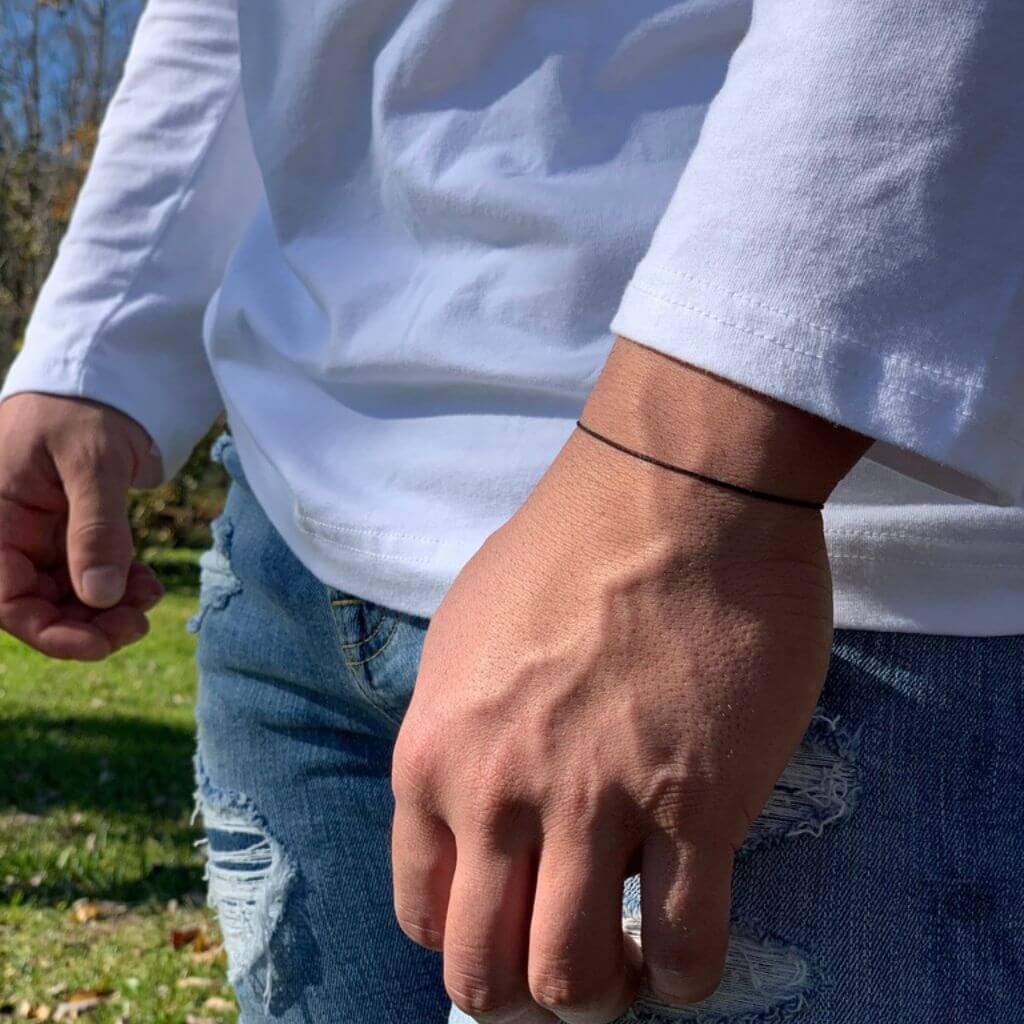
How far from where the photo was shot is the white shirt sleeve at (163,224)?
152cm

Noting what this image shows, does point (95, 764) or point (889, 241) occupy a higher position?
point (889, 241)

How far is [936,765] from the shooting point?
2.69ft

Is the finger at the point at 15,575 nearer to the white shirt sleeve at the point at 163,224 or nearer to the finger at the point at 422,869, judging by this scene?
the white shirt sleeve at the point at 163,224

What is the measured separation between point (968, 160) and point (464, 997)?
58cm

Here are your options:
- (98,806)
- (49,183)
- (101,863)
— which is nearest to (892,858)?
(101,863)

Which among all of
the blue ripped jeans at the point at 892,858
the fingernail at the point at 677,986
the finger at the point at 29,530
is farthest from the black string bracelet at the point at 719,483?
the finger at the point at 29,530

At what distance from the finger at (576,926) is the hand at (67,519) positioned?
92 cm

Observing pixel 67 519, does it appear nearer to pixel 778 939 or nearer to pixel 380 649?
pixel 380 649

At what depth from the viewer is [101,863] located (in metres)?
5.07

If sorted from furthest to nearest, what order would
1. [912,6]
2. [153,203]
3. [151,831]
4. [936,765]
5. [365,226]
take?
→ [151,831] < [153,203] < [365,226] < [936,765] < [912,6]

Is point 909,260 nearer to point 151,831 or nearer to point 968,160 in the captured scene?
point 968,160

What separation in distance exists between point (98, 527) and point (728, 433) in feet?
3.17

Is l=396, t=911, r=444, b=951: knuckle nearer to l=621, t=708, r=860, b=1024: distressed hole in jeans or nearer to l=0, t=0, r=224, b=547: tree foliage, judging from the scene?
l=621, t=708, r=860, b=1024: distressed hole in jeans

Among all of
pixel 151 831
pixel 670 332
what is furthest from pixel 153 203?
pixel 151 831
